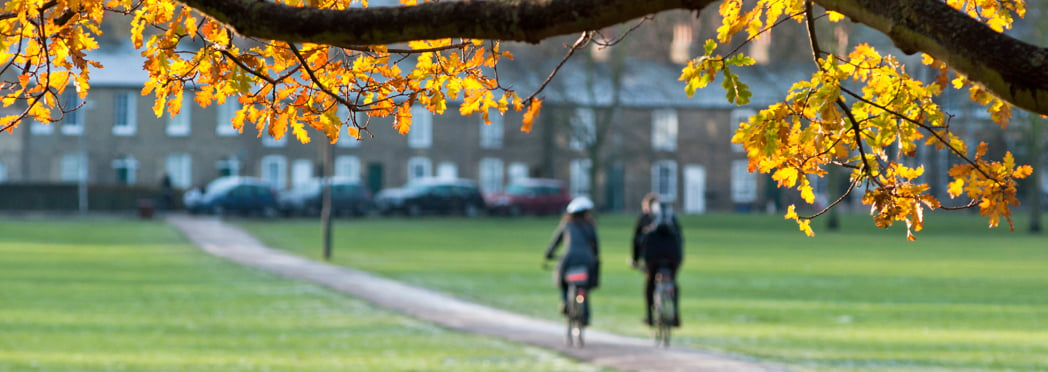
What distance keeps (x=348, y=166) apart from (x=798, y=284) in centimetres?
4301

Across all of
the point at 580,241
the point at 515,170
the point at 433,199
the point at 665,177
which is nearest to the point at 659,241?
the point at 580,241

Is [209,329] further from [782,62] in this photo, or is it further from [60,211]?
[782,62]

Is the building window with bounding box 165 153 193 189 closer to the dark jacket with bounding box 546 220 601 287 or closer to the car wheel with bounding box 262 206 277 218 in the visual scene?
the car wheel with bounding box 262 206 277 218

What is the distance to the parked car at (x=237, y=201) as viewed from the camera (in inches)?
2045

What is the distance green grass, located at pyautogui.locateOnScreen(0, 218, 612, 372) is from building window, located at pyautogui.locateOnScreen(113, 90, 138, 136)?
3533cm

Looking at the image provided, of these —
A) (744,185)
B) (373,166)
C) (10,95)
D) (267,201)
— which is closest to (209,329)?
(10,95)

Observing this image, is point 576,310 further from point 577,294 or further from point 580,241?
point 580,241

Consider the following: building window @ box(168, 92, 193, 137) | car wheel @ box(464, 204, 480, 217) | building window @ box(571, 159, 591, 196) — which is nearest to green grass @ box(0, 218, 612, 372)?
car wheel @ box(464, 204, 480, 217)

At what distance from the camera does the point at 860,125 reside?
504cm

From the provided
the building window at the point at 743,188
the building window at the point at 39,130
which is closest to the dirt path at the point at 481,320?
the building window at the point at 39,130

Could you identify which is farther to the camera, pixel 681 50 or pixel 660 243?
pixel 681 50

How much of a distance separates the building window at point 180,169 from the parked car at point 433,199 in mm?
10922

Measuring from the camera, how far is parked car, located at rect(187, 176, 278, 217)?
5194 cm

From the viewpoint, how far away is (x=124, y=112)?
63.4 metres
